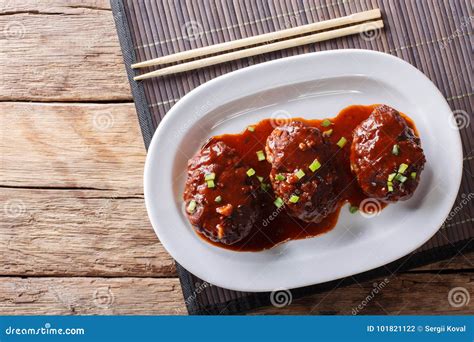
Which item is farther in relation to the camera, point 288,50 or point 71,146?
point 71,146

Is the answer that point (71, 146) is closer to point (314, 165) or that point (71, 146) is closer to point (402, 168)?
point (314, 165)

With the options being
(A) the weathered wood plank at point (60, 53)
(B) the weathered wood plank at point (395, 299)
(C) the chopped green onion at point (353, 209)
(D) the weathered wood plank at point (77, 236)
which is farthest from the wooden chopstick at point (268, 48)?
(B) the weathered wood plank at point (395, 299)

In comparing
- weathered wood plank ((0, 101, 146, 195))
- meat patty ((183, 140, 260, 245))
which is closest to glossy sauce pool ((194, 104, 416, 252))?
meat patty ((183, 140, 260, 245))

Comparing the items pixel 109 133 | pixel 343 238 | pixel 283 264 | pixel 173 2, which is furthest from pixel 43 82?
pixel 343 238

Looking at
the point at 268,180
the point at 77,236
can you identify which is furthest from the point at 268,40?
the point at 77,236

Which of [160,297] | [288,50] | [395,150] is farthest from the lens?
[160,297]

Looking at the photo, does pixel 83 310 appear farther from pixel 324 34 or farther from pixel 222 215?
pixel 324 34
